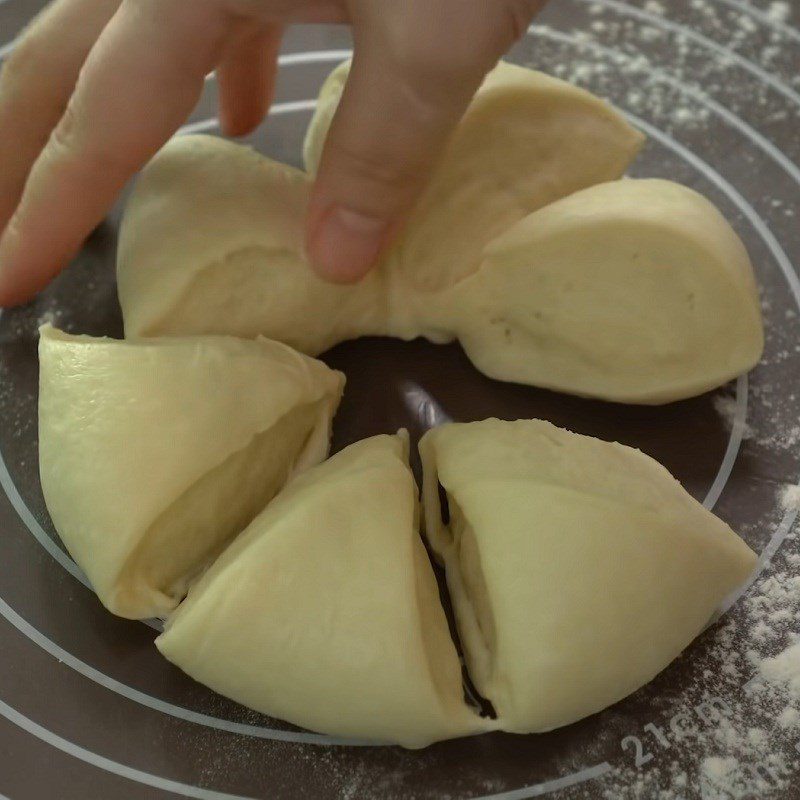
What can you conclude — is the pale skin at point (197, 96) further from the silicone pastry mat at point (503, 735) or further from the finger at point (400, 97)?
the silicone pastry mat at point (503, 735)

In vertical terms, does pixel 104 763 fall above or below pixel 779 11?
below

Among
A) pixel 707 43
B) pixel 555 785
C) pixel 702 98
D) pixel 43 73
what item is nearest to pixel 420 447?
pixel 555 785

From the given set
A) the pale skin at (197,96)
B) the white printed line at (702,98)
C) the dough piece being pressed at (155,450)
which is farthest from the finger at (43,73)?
the white printed line at (702,98)

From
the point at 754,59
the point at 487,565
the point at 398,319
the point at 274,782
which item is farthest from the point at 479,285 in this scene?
the point at 754,59

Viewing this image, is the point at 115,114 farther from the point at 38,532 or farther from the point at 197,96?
the point at 38,532

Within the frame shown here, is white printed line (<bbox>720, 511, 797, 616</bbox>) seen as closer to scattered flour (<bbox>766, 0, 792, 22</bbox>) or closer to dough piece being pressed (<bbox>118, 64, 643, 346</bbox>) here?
dough piece being pressed (<bbox>118, 64, 643, 346</bbox>)

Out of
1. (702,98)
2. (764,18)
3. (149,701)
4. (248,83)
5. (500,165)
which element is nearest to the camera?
(149,701)
